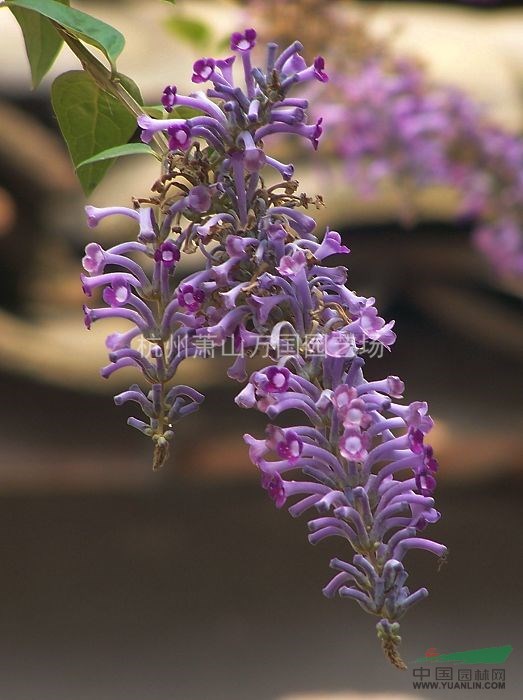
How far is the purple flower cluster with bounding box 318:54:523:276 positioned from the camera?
39.1 inches

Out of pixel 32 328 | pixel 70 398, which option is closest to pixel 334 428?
pixel 32 328

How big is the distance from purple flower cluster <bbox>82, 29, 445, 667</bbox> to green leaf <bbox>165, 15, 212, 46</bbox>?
53cm

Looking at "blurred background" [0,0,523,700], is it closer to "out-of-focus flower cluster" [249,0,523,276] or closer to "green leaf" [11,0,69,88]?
"out-of-focus flower cluster" [249,0,523,276]

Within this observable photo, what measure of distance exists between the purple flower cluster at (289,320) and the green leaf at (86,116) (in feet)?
0.22

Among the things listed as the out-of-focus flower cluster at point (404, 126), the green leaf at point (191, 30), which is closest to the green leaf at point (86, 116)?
the green leaf at point (191, 30)

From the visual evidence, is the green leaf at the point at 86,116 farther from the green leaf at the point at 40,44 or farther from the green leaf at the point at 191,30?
the green leaf at the point at 191,30

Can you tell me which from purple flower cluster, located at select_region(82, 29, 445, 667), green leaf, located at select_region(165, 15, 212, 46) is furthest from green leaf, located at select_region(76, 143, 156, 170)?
green leaf, located at select_region(165, 15, 212, 46)

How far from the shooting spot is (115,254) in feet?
0.96

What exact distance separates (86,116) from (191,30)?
0.47 m

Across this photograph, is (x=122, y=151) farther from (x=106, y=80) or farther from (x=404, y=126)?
(x=404, y=126)

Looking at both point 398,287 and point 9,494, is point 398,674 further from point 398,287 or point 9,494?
point 9,494

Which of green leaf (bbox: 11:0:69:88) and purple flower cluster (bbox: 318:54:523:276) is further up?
purple flower cluster (bbox: 318:54:523:276)

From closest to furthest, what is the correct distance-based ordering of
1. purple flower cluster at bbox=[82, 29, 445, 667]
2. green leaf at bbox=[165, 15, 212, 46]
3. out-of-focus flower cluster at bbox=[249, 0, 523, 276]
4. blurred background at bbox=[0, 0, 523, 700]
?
purple flower cluster at bbox=[82, 29, 445, 667] < green leaf at bbox=[165, 15, 212, 46] < out-of-focus flower cluster at bbox=[249, 0, 523, 276] < blurred background at bbox=[0, 0, 523, 700]

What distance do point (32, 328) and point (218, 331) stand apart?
1461 millimetres
